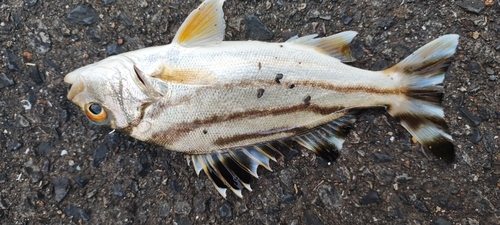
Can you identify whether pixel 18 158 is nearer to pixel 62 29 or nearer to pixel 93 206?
pixel 93 206

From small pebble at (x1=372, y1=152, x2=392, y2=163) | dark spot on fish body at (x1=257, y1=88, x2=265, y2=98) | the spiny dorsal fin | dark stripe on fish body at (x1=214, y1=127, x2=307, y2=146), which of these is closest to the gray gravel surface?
small pebble at (x1=372, y1=152, x2=392, y2=163)

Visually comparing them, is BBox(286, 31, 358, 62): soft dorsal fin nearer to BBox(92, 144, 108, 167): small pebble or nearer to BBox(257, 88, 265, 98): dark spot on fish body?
BBox(257, 88, 265, 98): dark spot on fish body

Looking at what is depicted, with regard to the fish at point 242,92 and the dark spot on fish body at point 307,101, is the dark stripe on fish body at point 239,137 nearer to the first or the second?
the fish at point 242,92

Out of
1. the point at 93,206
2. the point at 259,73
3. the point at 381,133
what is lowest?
the point at 93,206

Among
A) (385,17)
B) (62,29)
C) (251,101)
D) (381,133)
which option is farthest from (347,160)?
(62,29)

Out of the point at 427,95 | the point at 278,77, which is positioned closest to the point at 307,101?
the point at 278,77

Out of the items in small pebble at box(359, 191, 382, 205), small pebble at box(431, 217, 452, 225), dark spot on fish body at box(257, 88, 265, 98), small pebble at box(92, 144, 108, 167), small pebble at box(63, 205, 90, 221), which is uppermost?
dark spot on fish body at box(257, 88, 265, 98)
